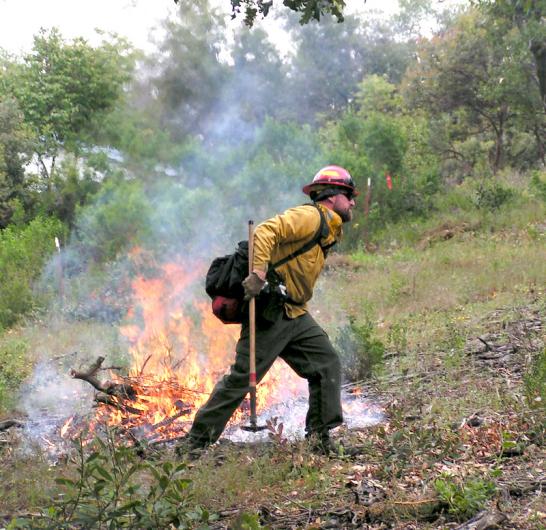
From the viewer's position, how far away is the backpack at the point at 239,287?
16.3ft

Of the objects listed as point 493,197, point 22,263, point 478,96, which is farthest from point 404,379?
point 478,96

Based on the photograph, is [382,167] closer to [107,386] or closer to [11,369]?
[11,369]

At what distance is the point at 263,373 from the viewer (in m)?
5.14

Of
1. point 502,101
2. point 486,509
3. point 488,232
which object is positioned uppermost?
point 502,101

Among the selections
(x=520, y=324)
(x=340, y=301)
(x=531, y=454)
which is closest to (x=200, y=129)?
(x=340, y=301)

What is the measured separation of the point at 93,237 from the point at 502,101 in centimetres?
1250

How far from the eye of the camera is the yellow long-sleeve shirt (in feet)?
16.0

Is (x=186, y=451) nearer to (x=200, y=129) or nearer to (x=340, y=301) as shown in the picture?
(x=340, y=301)

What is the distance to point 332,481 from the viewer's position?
4344mm

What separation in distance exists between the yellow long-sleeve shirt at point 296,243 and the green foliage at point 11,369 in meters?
3.24

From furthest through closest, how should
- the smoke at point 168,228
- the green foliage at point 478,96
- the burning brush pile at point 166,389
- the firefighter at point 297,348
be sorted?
1. the green foliage at point 478,96
2. the smoke at point 168,228
3. the burning brush pile at point 166,389
4. the firefighter at point 297,348

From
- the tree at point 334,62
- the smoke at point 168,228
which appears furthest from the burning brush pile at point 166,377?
the tree at point 334,62

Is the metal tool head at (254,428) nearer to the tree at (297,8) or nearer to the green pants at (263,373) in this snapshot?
the green pants at (263,373)

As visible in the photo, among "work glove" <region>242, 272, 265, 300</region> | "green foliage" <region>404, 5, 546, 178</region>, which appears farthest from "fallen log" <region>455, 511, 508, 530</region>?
"green foliage" <region>404, 5, 546, 178</region>
